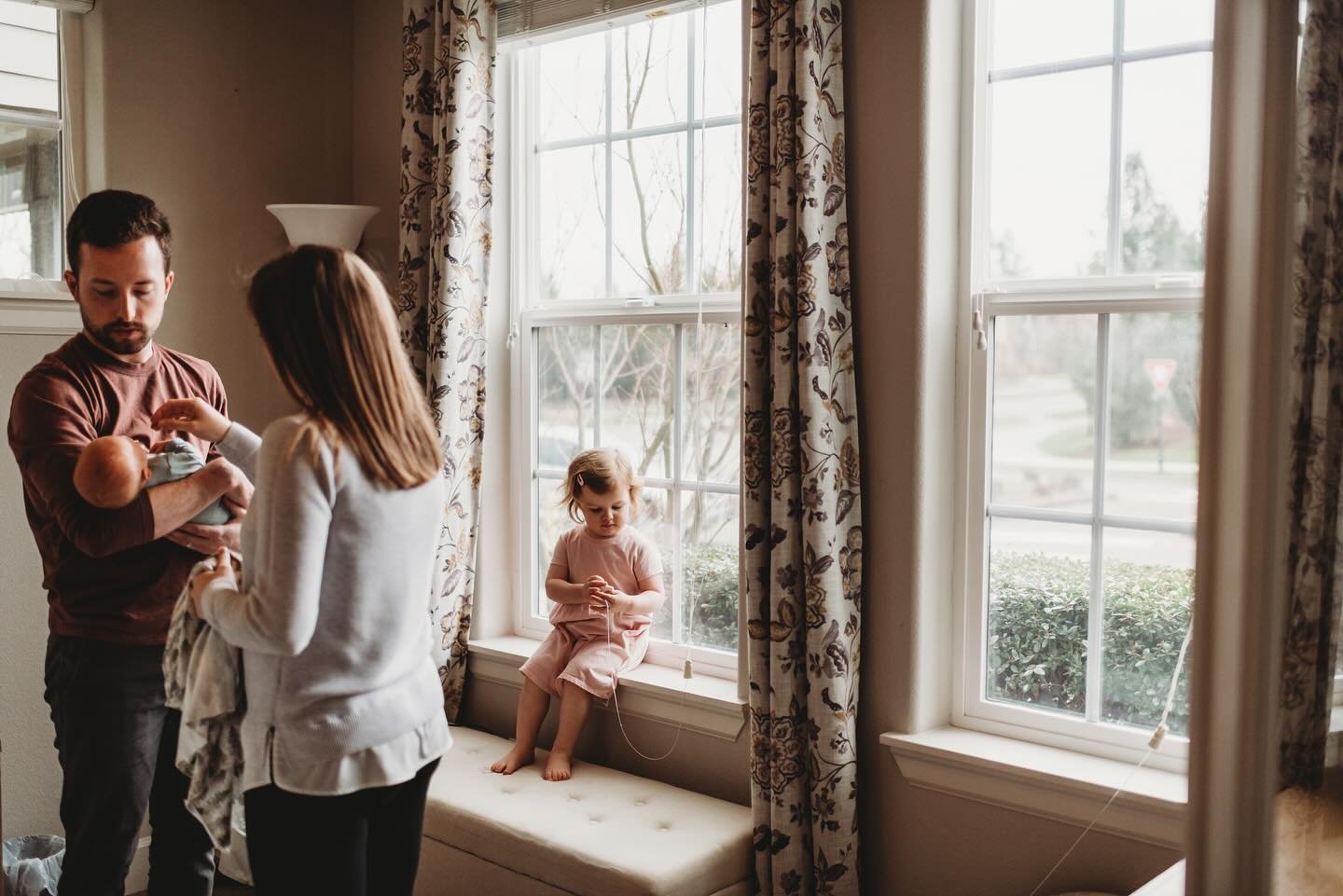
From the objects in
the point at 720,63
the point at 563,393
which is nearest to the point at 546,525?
the point at 563,393

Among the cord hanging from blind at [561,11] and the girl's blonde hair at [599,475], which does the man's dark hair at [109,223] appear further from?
the cord hanging from blind at [561,11]

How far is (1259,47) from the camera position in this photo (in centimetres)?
101

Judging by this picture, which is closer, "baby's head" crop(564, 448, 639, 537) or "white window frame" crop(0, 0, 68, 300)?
"baby's head" crop(564, 448, 639, 537)

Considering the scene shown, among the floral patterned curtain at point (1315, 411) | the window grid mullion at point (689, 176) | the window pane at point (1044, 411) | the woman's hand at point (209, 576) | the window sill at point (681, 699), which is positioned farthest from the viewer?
the window grid mullion at point (689, 176)

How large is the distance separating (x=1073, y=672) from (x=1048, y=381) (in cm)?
62

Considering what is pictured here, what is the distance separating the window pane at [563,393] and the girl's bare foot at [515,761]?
0.81m

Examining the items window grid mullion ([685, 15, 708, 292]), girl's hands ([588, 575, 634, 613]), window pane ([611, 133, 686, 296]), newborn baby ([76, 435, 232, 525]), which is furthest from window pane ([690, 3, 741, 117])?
newborn baby ([76, 435, 232, 525])

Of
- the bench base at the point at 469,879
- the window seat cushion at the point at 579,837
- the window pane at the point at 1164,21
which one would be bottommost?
the bench base at the point at 469,879

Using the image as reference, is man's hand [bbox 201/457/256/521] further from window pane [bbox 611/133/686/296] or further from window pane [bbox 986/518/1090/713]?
window pane [bbox 986/518/1090/713]

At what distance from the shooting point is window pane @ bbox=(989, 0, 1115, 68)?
92.7 inches

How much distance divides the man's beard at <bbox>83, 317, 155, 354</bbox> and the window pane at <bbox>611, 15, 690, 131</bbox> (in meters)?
1.57

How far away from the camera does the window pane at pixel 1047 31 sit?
2.36 m

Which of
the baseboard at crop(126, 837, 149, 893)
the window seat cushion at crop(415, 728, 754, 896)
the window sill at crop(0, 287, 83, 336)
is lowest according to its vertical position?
the baseboard at crop(126, 837, 149, 893)

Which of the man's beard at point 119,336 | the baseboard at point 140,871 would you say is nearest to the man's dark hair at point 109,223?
the man's beard at point 119,336
